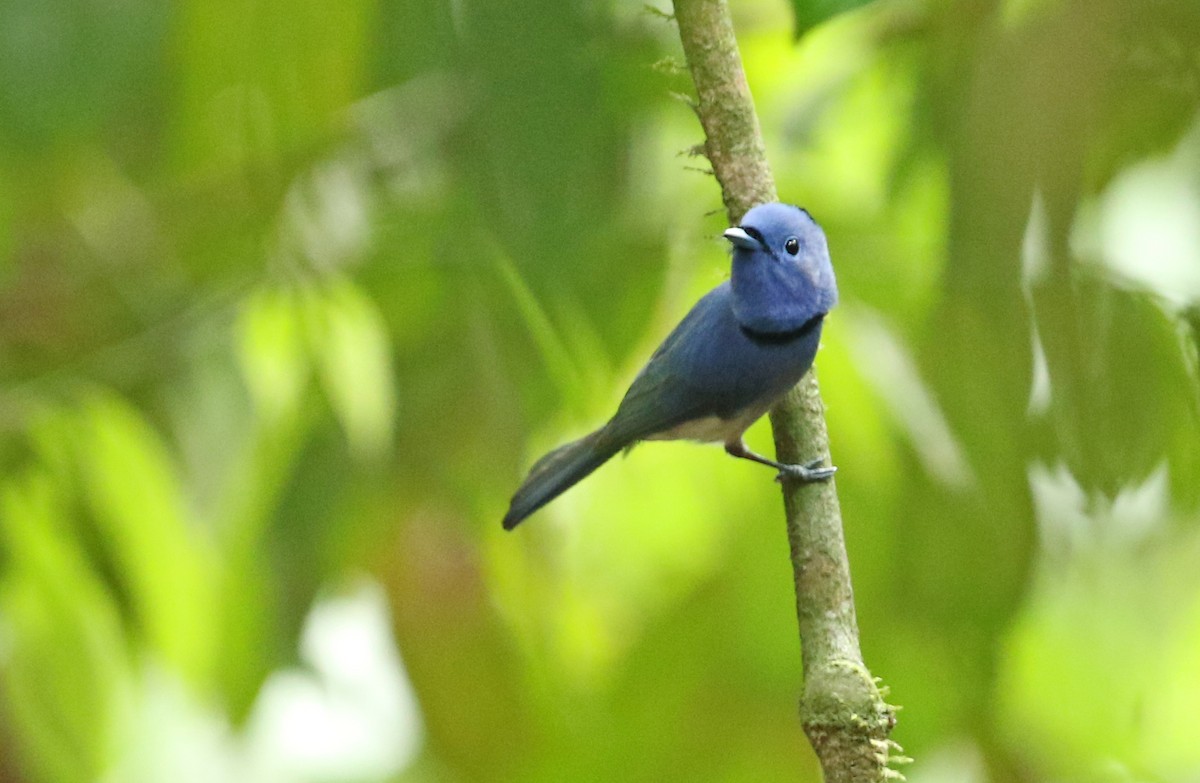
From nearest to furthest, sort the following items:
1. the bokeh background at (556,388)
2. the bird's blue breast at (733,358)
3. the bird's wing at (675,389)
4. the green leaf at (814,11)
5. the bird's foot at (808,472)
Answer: the green leaf at (814,11), the bokeh background at (556,388), the bird's foot at (808,472), the bird's blue breast at (733,358), the bird's wing at (675,389)


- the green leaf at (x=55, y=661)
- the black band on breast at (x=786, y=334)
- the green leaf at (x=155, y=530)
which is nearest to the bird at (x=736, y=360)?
the black band on breast at (x=786, y=334)

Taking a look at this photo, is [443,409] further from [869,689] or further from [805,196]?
[869,689]

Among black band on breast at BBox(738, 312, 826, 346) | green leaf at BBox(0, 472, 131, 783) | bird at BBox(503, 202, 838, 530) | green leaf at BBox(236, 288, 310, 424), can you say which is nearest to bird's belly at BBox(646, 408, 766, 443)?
bird at BBox(503, 202, 838, 530)

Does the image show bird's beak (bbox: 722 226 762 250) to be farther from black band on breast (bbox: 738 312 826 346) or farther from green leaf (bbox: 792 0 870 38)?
green leaf (bbox: 792 0 870 38)

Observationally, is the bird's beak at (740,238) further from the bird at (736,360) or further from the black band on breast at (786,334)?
the black band on breast at (786,334)

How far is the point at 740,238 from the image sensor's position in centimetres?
107

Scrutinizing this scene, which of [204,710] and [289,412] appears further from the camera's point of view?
[204,710]

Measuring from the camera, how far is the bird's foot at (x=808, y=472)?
104cm

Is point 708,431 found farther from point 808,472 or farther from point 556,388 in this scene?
point 808,472

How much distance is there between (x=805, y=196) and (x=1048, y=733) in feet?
2.13

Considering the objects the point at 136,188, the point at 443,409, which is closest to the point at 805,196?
the point at 443,409

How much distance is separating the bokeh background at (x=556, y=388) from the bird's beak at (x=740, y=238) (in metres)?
0.12

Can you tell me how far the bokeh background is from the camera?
897 mm

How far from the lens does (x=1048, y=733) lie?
1.29 m
